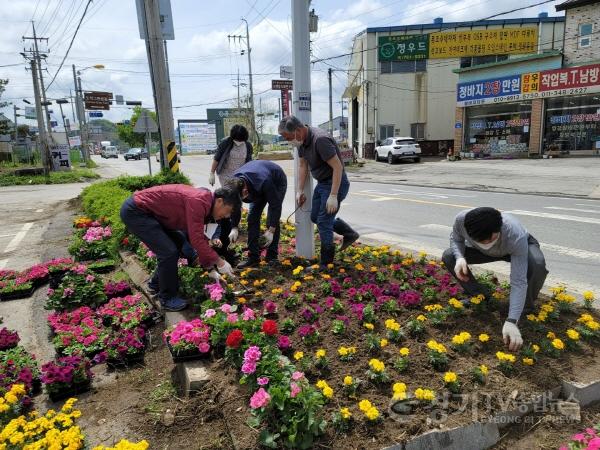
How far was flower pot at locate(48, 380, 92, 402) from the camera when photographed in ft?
9.82

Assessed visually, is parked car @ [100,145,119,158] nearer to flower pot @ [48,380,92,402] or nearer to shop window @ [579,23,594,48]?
shop window @ [579,23,594,48]

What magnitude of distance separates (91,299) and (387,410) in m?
3.33

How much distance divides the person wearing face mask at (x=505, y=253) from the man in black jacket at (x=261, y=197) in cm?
189

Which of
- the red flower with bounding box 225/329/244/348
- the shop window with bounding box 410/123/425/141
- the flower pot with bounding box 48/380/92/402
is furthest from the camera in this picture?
the shop window with bounding box 410/123/425/141

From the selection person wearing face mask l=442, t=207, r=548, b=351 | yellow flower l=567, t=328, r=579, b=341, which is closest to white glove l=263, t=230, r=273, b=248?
person wearing face mask l=442, t=207, r=548, b=351

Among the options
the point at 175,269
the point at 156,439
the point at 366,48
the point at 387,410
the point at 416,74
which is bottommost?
the point at 156,439

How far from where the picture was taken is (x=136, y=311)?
4.03 meters

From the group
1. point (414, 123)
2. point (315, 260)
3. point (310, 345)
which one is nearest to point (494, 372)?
point (310, 345)

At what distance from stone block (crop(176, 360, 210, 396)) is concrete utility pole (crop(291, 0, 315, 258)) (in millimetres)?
2200

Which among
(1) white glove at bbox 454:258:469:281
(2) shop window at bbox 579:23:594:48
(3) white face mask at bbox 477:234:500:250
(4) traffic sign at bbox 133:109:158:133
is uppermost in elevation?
(2) shop window at bbox 579:23:594:48

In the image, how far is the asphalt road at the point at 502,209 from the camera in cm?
559

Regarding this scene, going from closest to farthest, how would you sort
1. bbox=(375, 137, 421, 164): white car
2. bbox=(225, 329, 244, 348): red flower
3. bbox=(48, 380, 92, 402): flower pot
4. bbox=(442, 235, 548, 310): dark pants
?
bbox=(225, 329, 244, 348): red flower, bbox=(48, 380, 92, 402): flower pot, bbox=(442, 235, 548, 310): dark pants, bbox=(375, 137, 421, 164): white car

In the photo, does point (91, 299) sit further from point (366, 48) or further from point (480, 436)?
point (366, 48)

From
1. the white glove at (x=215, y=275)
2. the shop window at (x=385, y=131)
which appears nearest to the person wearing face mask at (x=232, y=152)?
the white glove at (x=215, y=275)
